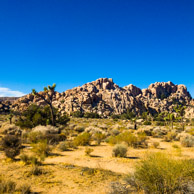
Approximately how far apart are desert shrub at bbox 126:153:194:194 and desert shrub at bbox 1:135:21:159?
769cm

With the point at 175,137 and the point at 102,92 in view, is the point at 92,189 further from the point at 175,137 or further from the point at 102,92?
the point at 102,92

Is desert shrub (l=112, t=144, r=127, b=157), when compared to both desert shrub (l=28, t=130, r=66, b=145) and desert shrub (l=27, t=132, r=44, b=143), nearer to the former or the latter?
desert shrub (l=28, t=130, r=66, b=145)

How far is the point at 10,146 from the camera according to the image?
9.48m

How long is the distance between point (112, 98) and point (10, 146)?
101m

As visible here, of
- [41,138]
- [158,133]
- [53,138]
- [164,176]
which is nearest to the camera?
[164,176]

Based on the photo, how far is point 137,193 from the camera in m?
4.44

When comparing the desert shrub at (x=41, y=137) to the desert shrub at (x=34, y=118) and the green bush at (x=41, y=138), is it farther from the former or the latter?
the desert shrub at (x=34, y=118)

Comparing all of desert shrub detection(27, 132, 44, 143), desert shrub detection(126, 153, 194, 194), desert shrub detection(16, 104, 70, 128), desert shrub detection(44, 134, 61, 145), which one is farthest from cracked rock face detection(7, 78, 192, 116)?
desert shrub detection(126, 153, 194, 194)

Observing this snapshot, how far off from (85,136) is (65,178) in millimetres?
8823

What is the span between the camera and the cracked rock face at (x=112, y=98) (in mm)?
95750

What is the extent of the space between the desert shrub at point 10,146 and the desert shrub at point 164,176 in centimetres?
769

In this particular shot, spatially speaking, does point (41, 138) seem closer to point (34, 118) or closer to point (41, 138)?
point (41, 138)

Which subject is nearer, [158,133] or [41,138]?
[41,138]

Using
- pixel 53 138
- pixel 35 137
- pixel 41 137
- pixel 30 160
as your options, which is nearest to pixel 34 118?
pixel 35 137
